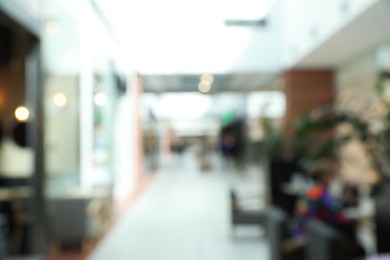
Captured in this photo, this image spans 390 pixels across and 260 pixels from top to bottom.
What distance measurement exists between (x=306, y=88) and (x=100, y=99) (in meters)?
5.55

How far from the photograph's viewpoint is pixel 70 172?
693 cm

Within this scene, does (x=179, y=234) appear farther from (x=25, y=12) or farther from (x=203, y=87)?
(x=203, y=87)

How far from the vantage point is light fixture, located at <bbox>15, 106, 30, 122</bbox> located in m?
5.66

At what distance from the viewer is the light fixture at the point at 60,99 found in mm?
6095

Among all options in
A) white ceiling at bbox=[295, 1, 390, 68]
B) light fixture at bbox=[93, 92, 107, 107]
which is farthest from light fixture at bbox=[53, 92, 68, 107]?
white ceiling at bbox=[295, 1, 390, 68]

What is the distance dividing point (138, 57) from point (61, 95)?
18.2ft

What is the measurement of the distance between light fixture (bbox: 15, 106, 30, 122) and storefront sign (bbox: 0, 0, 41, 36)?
1161 mm

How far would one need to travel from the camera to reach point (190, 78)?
1320cm

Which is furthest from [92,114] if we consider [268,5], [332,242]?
[332,242]

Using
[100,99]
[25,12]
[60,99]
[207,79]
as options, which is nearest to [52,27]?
[60,99]

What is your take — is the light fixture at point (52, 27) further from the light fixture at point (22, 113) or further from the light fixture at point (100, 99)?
the light fixture at point (100, 99)

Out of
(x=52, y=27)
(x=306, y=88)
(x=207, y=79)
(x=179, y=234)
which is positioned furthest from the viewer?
(x=207, y=79)

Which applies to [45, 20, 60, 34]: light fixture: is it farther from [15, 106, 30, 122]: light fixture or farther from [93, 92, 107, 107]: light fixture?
[93, 92, 107, 107]: light fixture

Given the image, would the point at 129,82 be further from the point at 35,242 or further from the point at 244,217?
the point at 35,242
